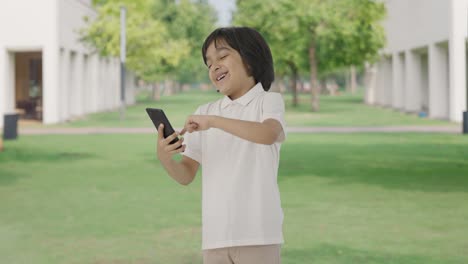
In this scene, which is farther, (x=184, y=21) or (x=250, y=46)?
(x=184, y=21)

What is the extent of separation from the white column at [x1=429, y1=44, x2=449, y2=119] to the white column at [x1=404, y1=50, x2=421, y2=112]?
645 centimetres

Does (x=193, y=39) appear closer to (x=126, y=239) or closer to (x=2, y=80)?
(x=2, y=80)

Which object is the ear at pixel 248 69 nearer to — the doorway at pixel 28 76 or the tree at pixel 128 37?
the doorway at pixel 28 76

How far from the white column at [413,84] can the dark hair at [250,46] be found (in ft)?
139

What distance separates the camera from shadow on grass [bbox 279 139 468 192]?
14.2 m

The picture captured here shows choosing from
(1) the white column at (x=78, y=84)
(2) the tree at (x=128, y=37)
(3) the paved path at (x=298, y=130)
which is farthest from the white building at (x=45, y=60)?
(3) the paved path at (x=298, y=130)

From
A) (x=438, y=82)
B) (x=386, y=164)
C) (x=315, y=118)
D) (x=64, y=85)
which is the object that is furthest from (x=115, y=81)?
(x=386, y=164)

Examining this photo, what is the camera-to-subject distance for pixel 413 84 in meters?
45.4

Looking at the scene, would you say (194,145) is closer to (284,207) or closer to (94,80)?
(284,207)

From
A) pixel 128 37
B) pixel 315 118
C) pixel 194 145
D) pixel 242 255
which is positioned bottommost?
pixel 242 255

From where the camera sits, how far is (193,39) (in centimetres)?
8244

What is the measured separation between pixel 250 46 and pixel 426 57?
4541cm

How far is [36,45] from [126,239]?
2803 centimetres

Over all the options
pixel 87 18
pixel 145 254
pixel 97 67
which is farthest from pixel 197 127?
pixel 97 67
